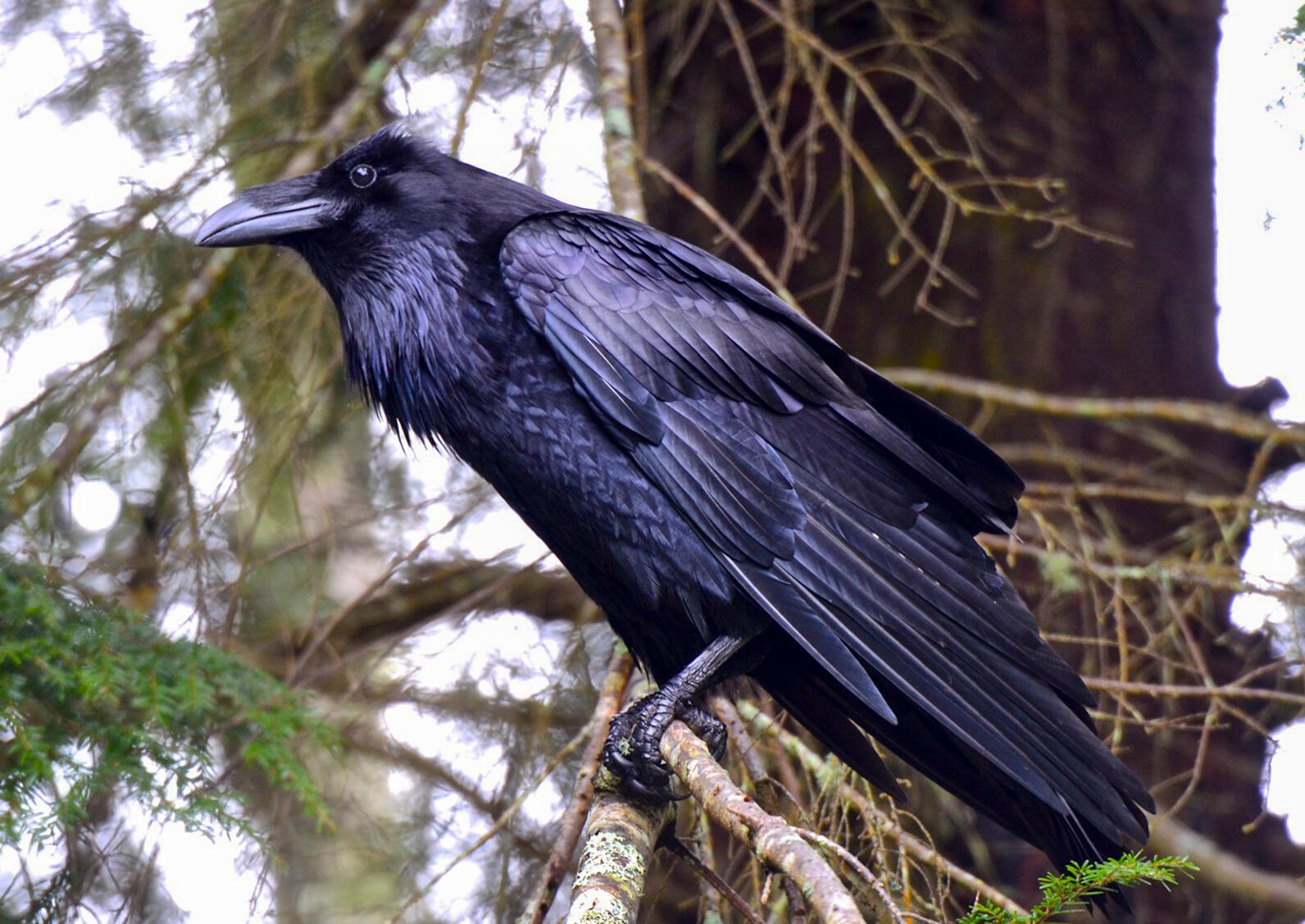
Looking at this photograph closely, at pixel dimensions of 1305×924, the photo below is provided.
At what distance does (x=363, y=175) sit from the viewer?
348 centimetres

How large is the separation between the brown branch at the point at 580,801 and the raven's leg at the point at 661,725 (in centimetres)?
8

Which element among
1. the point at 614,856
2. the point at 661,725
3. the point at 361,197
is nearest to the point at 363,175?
the point at 361,197

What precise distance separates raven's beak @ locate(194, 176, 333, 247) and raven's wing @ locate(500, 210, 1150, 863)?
1.94 ft

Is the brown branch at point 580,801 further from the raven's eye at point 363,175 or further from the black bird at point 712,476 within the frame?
the raven's eye at point 363,175

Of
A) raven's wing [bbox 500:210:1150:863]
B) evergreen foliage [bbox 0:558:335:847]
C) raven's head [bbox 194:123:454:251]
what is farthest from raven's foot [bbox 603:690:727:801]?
raven's head [bbox 194:123:454:251]

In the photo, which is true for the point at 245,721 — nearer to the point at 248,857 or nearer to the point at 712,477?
the point at 248,857

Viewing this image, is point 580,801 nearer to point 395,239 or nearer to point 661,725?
point 661,725

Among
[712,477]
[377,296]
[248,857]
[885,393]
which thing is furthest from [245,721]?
[885,393]

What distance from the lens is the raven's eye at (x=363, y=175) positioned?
3480 millimetres

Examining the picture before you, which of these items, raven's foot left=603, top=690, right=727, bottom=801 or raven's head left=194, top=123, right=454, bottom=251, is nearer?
raven's foot left=603, top=690, right=727, bottom=801

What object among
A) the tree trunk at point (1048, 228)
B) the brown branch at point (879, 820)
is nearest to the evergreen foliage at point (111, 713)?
the brown branch at point (879, 820)

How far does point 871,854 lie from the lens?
3.10 m

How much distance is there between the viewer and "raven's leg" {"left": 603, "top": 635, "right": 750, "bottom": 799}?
2.74 m

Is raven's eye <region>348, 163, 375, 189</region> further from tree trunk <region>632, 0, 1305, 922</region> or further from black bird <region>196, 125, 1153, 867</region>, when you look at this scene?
tree trunk <region>632, 0, 1305, 922</region>
